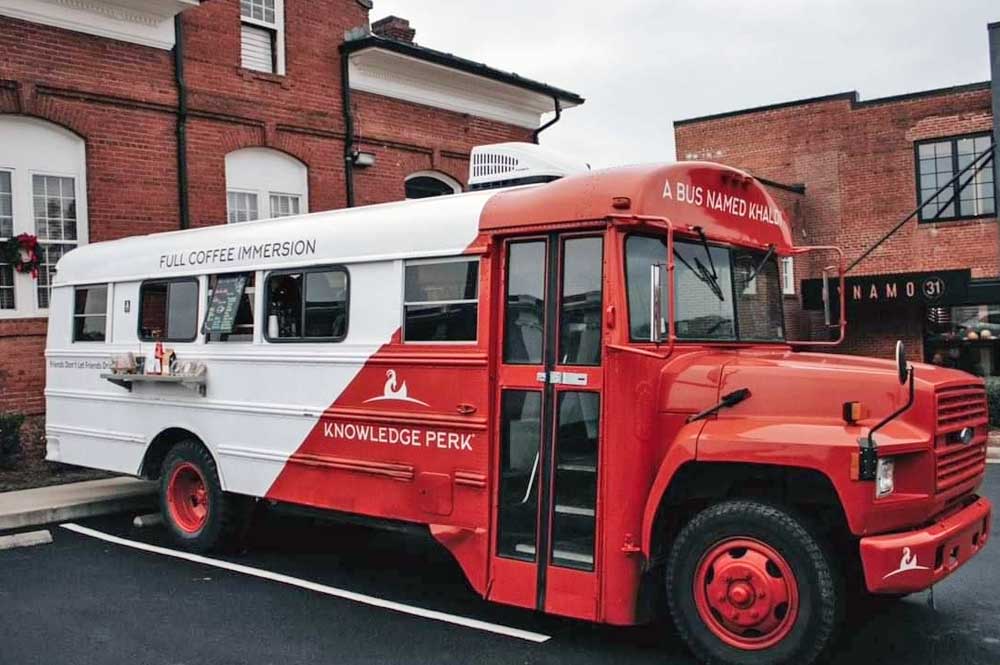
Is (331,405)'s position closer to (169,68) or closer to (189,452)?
(189,452)

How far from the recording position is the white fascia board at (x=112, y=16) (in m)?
→ 11.9

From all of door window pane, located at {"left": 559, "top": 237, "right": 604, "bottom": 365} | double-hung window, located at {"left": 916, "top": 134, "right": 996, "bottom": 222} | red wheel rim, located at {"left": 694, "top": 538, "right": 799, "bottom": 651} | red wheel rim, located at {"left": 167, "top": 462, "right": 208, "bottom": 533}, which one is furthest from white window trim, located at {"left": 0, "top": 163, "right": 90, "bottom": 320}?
double-hung window, located at {"left": 916, "top": 134, "right": 996, "bottom": 222}

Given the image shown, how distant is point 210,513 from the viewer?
26.6ft

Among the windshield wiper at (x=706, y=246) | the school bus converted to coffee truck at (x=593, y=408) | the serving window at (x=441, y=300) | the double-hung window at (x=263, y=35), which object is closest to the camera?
the school bus converted to coffee truck at (x=593, y=408)

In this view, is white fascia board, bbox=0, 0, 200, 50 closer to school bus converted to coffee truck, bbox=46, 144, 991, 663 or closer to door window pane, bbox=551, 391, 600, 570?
school bus converted to coffee truck, bbox=46, 144, 991, 663

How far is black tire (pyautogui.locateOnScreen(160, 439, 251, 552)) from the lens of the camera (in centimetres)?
809

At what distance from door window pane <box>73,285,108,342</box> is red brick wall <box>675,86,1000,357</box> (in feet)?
68.6

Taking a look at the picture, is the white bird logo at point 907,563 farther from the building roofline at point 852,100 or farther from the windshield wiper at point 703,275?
the building roofline at point 852,100

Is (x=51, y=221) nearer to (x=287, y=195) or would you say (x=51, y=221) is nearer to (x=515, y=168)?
(x=287, y=195)

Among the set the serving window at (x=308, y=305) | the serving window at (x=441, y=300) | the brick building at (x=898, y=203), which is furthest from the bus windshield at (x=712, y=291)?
the brick building at (x=898, y=203)

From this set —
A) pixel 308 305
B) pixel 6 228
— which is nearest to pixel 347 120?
pixel 6 228

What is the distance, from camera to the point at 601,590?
547cm

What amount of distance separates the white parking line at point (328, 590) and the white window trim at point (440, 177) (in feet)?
30.1

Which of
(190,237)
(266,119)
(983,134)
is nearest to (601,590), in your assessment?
(190,237)
